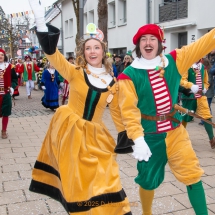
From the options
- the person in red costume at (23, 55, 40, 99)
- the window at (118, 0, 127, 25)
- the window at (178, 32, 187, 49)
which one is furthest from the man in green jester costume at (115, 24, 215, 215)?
the window at (118, 0, 127, 25)

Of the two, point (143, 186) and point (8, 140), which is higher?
point (143, 186)

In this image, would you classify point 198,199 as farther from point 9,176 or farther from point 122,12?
point 122,12

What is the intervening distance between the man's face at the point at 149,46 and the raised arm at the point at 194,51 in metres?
0.22

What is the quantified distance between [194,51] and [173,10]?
1211cm

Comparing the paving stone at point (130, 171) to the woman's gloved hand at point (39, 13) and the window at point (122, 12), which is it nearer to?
the woman's gloved hand at point (39, 13)

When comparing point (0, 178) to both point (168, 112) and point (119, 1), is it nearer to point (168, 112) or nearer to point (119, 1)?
point (168, 112)

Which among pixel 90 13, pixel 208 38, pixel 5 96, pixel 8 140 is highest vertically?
pixel 90 13

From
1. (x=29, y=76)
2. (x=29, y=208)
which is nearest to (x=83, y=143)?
(x=29, y=208)

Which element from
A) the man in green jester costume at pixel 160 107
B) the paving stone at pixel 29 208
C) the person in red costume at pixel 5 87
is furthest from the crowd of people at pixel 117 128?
the person in red costume at pixel 5 87

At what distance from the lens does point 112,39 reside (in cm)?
1984

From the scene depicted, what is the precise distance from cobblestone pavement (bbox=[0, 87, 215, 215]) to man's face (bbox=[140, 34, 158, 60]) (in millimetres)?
1459

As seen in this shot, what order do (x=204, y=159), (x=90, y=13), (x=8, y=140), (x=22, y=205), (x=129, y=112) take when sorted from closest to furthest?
(x=129, y=112) → (x=22, y=205) → (x=204, y=159) → (x=8, y=140) → (x=90, y=13)

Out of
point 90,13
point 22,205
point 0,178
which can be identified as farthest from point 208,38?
point 90,13

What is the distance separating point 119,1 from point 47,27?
16.5 meters
